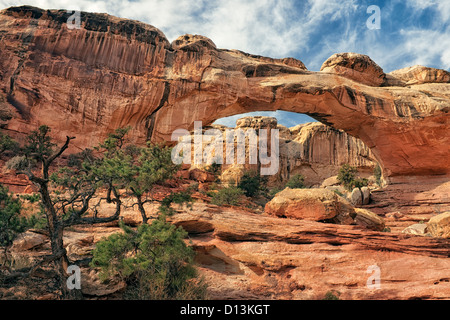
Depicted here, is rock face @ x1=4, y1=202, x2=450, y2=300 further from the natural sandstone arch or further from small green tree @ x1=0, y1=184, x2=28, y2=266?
the natural sandstone arch

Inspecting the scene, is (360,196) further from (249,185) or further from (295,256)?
(295,256)

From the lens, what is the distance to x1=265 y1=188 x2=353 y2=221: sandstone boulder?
13.9m

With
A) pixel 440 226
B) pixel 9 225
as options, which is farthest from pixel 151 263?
pixel 440 226

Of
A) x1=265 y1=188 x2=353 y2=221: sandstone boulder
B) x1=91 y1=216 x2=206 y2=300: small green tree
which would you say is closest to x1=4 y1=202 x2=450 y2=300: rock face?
x1=91 y1=216 x2=206 y2=300: small green tree

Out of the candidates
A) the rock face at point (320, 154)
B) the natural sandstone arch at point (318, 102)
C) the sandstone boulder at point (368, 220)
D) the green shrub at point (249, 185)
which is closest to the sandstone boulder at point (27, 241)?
the natural sandstone arch at point (318, 102)

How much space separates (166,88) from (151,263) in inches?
694

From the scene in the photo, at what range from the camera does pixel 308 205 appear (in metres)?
14.0

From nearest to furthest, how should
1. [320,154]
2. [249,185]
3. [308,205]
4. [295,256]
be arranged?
[295,256], [308,205], [249,185], [320,154]

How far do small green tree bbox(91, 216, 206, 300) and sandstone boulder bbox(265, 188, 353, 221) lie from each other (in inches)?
276

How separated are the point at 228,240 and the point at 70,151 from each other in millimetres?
15842

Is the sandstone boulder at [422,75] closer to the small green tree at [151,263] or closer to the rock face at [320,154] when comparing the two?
the rock face at [320,154]

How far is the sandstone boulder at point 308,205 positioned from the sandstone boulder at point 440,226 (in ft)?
19.2

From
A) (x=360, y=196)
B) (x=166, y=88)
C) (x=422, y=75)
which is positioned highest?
(x=422, y=75)
